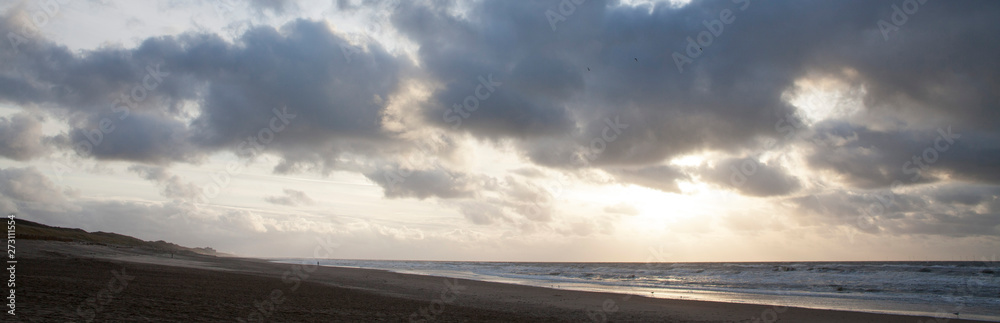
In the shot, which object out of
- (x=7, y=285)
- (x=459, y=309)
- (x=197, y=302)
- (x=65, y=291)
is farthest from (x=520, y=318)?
(x=7, y=285)

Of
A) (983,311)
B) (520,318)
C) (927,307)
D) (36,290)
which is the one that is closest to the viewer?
(36,290)

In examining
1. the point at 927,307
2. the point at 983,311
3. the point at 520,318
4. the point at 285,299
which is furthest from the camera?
the point at 927,307

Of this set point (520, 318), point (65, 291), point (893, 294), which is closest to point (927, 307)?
point (893, 294)

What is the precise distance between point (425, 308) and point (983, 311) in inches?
975

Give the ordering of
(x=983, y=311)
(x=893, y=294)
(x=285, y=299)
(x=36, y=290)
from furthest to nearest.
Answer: (x=893, y=294)
(x=983, y=311)
(x=285, y=299)
(x=36, y=290)

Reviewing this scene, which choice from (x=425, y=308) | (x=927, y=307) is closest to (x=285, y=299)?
(x=425, y=308)

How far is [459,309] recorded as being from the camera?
741 inches

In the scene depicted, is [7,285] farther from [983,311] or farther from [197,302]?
[983,311]

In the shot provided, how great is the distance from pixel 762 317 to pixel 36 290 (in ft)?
77.9

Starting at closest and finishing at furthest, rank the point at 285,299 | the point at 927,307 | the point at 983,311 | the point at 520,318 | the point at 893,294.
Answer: the point at 520,318, the point at 285,299, the point at 983,311, the point at 927,307, the point at 893,294

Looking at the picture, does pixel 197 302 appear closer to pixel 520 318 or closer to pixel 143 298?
pixel 143 298

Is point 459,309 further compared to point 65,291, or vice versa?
point 459,309

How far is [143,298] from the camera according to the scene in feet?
47.8

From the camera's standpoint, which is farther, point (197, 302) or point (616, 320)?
point (616, 320)
